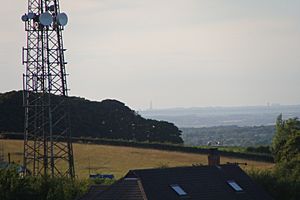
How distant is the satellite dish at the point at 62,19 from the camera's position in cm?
4612

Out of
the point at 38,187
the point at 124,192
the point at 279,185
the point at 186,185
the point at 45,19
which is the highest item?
the point at 45,19

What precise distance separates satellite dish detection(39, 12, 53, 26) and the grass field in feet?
57.7

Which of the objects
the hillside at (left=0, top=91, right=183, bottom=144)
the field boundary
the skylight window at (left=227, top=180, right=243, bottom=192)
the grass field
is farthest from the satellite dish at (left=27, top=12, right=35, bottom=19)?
the hillside at (left=0, top=91, right=183, bottom=144)

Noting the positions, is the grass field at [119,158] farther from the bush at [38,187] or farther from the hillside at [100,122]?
the hillside at [100,122]

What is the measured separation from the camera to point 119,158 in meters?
69.4

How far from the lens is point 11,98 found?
99.8 meters

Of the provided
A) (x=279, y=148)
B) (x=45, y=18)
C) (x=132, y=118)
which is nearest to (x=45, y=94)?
(x=45, y=18)

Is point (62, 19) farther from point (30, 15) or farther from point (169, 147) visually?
point (169, 147)

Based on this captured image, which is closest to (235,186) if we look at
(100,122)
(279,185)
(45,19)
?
(279,185)

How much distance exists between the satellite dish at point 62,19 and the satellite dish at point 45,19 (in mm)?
594

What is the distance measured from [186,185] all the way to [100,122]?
66.4 m

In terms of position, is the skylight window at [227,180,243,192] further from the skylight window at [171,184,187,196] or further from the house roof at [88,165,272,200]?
the skylight window at [171,184,187,196]

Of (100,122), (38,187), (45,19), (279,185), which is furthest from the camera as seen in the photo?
(100,122)

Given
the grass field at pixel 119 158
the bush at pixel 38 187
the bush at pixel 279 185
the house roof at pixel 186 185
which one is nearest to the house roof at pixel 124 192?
A: the house roof at pixel 186 185
